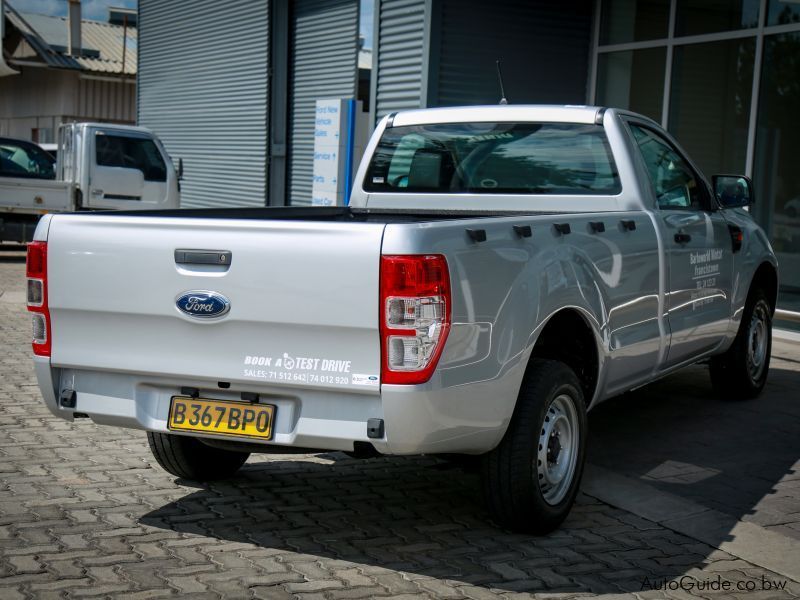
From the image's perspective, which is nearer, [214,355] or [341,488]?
[214,355]

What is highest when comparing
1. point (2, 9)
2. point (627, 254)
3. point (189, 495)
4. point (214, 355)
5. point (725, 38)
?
point (2, 9)

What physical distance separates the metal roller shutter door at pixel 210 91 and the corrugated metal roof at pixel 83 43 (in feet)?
26.1

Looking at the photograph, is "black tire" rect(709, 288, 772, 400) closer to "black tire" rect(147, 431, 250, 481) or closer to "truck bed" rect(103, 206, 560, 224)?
"truck bed" rect(103, 206, 560, 224)

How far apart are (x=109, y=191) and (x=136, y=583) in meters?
14.1

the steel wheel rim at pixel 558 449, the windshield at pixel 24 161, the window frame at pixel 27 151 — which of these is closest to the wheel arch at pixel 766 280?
the steel wheel rim at pixel 558 449

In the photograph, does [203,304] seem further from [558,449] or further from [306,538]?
[558,449]

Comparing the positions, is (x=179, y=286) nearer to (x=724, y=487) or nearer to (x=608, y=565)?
(x=608, y=565)

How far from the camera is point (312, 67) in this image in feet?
55.6

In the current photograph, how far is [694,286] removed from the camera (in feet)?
20.0

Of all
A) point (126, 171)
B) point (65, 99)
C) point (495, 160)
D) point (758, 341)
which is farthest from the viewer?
point (65, 99)

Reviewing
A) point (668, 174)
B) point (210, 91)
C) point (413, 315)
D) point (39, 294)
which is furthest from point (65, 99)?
point (413, 315)

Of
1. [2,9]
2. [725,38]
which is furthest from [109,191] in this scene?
[2,9]

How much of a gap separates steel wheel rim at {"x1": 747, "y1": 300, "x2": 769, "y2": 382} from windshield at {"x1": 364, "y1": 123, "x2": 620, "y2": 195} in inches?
84.8

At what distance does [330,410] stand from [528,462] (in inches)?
34.6
